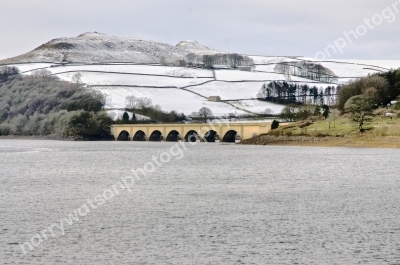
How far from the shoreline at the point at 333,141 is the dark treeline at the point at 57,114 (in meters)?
53.2

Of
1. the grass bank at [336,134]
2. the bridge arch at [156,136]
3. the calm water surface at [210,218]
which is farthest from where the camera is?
the bridge arch at [156,136]

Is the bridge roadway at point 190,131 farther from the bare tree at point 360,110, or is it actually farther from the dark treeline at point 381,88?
the bare tree at point 360,110

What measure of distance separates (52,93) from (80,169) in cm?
13563

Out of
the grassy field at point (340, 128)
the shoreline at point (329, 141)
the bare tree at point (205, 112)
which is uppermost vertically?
the bare tree at point (205, 112)

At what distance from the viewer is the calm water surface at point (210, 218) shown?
85.5 ft

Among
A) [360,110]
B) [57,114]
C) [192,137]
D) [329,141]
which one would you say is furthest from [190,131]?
[360,110]

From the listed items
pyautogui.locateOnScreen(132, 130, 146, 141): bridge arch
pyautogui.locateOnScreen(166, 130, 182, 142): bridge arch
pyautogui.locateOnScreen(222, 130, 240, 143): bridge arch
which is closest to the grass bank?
pyautogui.locateOnScreen(222, 130, 240, 143): bridge arch

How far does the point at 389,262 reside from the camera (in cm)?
2453

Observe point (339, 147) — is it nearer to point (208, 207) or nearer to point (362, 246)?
point (208, 207)

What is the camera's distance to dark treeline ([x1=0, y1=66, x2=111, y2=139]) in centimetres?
16300

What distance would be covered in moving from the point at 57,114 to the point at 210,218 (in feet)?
467

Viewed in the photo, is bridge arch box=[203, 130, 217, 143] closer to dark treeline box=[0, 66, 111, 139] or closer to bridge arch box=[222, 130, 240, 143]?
bridge arch box=[222, 130, 240, 143]

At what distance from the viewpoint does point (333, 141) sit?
348 ft

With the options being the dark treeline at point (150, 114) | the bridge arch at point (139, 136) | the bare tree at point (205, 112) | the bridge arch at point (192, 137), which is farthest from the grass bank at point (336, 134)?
the dark treeline at point (150, 114)
